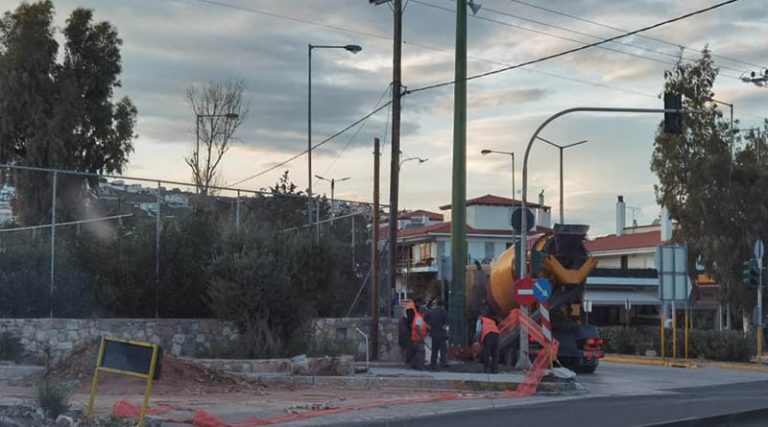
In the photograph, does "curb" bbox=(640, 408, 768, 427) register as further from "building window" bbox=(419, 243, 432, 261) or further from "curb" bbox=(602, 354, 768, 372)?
"building window" bbox=(419, 243, 432, 261)

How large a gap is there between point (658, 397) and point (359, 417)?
7.88 m

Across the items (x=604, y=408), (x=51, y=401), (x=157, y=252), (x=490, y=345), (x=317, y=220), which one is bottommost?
(x=604, y=408)

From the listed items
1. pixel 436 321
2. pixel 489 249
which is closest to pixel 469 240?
pixel 489 249

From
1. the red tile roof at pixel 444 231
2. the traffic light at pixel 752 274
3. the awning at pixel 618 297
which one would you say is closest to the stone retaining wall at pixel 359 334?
the traffic light at pixel 752 274

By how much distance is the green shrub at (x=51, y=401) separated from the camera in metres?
12.7

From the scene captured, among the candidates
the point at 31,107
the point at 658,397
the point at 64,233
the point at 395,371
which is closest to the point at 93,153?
the point at 31,107

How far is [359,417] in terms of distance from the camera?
1527cm

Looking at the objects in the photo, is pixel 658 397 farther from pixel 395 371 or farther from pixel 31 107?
pixel 31 107

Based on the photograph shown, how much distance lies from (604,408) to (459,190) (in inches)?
398

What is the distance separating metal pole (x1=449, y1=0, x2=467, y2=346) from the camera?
2645cm

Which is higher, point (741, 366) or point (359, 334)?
point (359, 334)

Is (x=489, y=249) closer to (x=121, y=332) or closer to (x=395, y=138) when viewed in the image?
(x=395, y=138)

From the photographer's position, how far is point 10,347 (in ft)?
67.8

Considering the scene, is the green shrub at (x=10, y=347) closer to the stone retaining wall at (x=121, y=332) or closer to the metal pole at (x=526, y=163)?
the stone retaining wall at (x=121, y=332)
